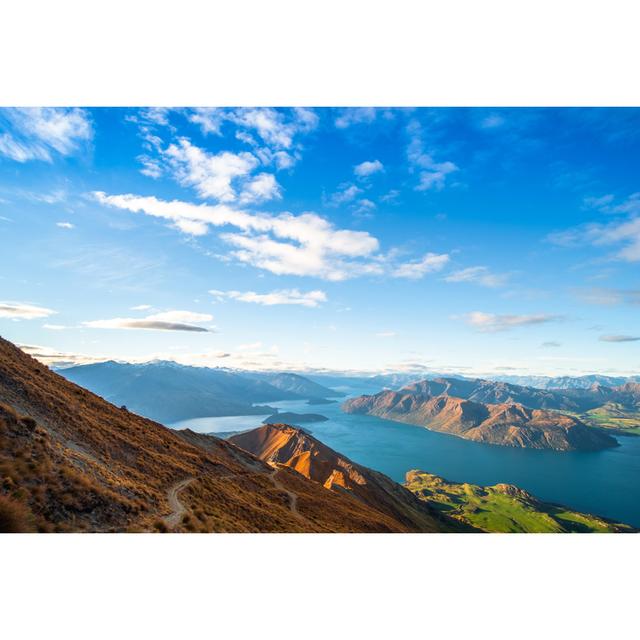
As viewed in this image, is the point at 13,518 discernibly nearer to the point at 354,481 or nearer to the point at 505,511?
the point at 354,481

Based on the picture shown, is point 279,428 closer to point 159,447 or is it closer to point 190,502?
point 159,447

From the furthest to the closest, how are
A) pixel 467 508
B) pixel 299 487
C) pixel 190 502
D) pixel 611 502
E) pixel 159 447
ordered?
pixel 611 502 → pixel 467 508 → pixel 299 487 → pixel 159 447 → pixel 190 502

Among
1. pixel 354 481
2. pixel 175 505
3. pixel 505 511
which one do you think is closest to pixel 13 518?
pixel 175 505

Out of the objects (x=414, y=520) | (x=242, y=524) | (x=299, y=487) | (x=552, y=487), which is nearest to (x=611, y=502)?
(x=552, y=487)

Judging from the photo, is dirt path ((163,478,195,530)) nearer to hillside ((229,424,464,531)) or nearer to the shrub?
the shrub

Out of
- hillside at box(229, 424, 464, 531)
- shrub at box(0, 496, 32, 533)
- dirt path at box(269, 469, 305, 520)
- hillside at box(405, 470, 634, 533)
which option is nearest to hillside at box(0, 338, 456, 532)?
shrub at box(0, 496, 32, 533)
